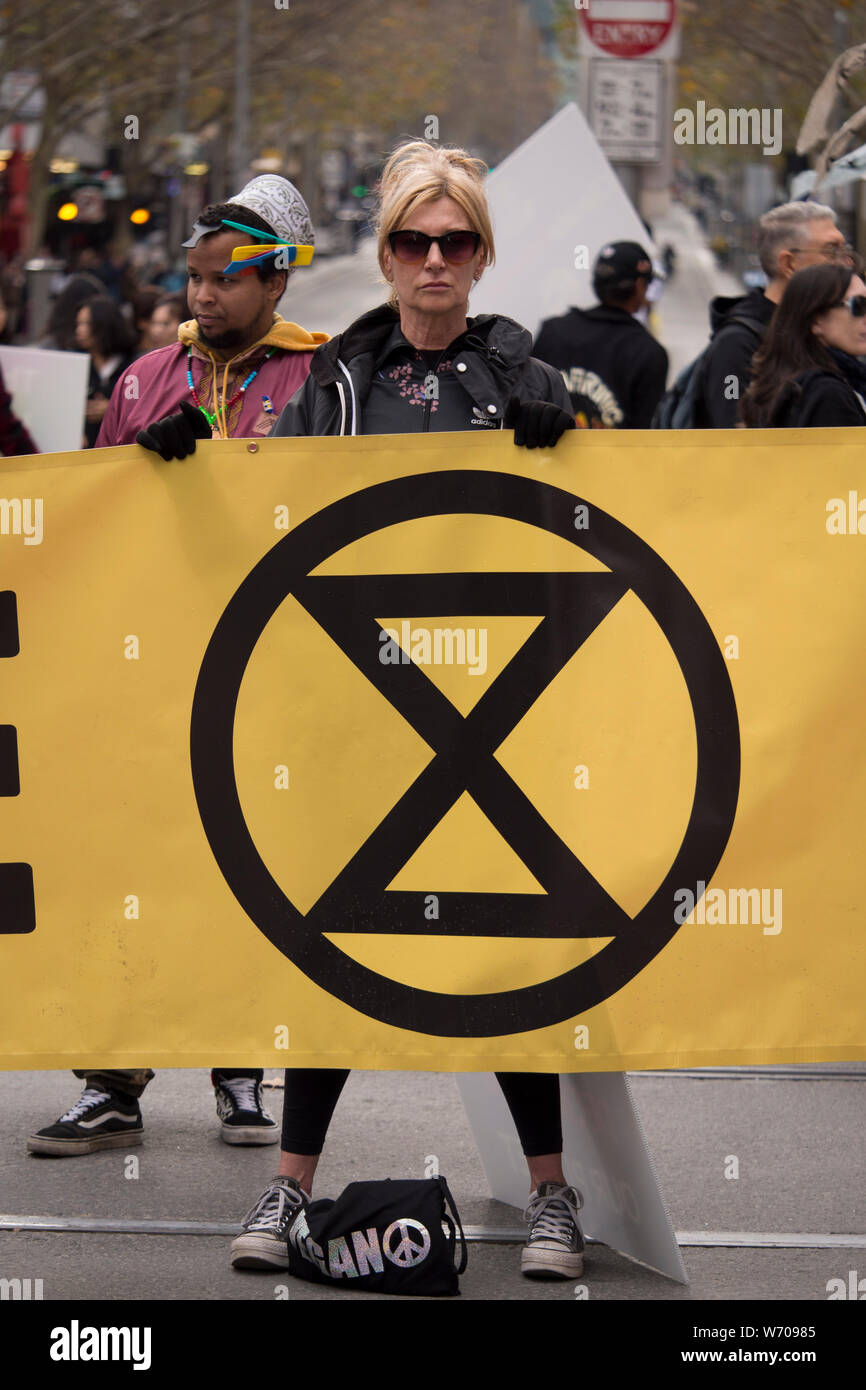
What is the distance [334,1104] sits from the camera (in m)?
3.80

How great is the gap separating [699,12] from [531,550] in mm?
32977

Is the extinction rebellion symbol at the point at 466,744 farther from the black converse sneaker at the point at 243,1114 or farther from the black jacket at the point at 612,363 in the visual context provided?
the black jacket at the point at 612,363

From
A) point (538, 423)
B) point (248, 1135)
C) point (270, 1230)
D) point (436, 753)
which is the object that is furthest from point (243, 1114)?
point (538, 423)

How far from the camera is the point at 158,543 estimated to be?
12.1 ft

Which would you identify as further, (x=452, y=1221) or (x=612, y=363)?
(x=612, y=363)

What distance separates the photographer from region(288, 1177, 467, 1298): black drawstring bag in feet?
12.1

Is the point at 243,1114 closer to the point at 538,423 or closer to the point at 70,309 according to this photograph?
the point at 538,423

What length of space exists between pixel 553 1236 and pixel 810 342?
9.12 ft

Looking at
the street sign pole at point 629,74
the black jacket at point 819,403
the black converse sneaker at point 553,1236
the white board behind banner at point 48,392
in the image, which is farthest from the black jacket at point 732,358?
the street sign pole at point 629,74

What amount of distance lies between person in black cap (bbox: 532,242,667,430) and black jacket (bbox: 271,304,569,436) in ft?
12.1

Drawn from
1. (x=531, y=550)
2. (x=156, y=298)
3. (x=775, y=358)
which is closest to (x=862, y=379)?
(x=775, y=358)

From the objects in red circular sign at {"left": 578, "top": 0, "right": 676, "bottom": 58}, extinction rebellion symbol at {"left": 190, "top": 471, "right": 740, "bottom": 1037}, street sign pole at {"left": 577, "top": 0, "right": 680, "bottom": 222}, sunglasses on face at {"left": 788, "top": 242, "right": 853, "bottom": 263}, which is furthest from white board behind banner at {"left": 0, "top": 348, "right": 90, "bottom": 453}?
red circular sign at {"left": 578, "top": 0, "right": 676, "bottom": 58}

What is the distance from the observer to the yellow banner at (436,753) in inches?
141

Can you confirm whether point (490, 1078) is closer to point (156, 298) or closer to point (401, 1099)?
point (401, 1099)
